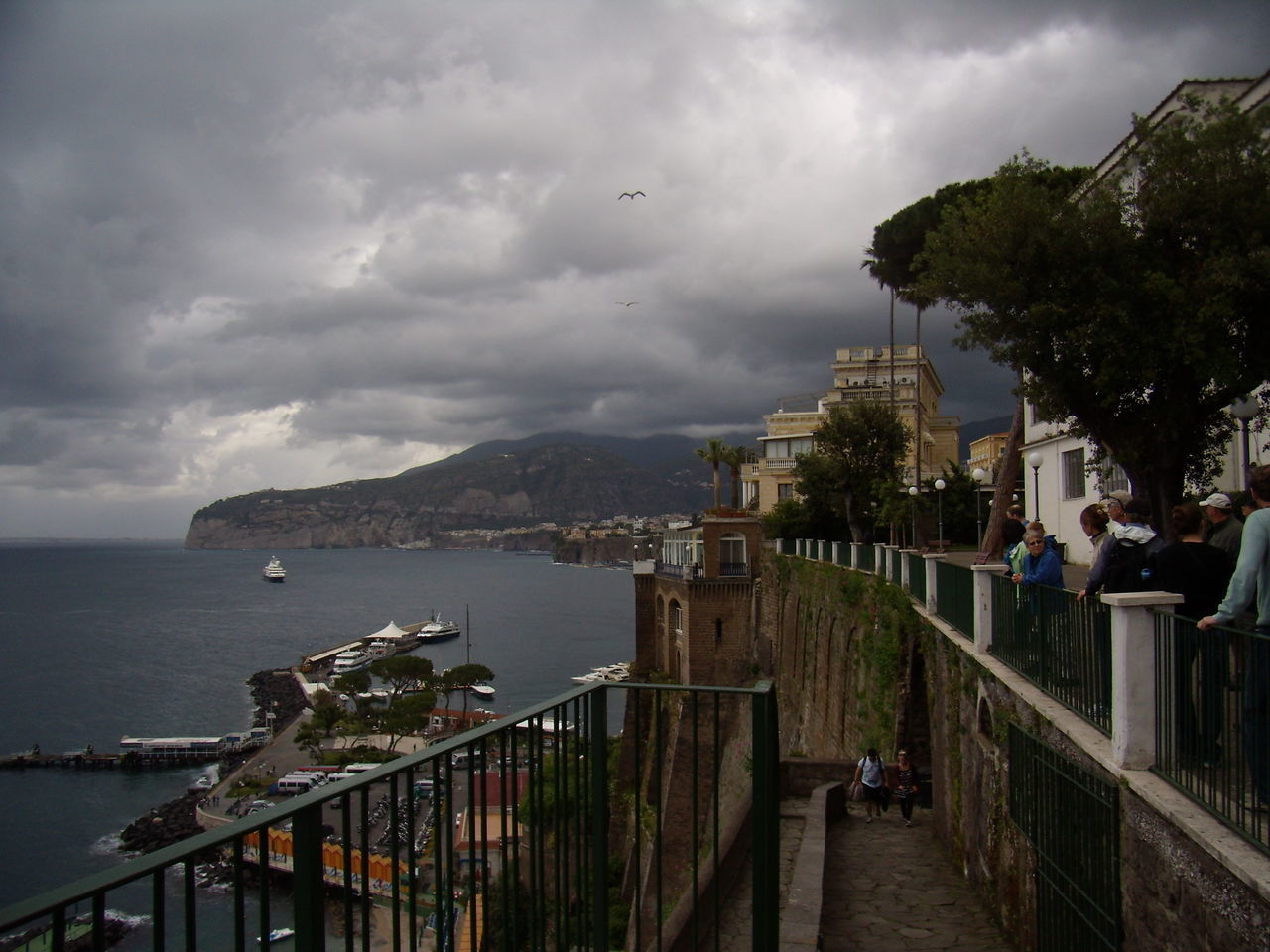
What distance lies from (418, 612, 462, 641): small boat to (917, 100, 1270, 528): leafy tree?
88764 millimetres

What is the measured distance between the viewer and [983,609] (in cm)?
1019

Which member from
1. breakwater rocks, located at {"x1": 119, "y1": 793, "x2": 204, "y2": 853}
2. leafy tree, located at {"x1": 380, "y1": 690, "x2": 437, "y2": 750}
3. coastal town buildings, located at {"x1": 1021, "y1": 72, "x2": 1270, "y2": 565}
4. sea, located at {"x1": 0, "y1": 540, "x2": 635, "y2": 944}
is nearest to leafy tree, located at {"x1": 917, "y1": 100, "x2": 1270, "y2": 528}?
coastal town buildings, located at {"x1": 1021, "y1": 72, "x2": 1270, "y2": 565}

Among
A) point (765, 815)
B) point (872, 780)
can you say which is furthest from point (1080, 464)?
point (765, 815)

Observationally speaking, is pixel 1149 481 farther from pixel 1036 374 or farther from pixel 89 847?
pixel 89 847

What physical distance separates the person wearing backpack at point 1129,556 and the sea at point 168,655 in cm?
→ 407

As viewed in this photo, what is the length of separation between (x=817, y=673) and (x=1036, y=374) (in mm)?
13315

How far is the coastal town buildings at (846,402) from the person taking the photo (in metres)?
49.9

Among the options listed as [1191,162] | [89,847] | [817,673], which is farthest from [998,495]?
[89,847]

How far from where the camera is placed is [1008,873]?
8188mm

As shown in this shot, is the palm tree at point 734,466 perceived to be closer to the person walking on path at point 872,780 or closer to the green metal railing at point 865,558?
the green metal railing at point 865,558

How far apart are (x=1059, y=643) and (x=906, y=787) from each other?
5.91m

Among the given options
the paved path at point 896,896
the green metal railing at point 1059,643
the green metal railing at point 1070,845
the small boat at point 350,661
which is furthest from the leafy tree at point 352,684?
the green metal railing at point 1070,845

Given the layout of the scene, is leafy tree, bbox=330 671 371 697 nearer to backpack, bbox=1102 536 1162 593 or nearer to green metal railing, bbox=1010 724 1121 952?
green metal railing, bbox=1010 724 1121 952

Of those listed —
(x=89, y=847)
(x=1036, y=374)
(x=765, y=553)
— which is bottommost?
(x=89, y=847)
